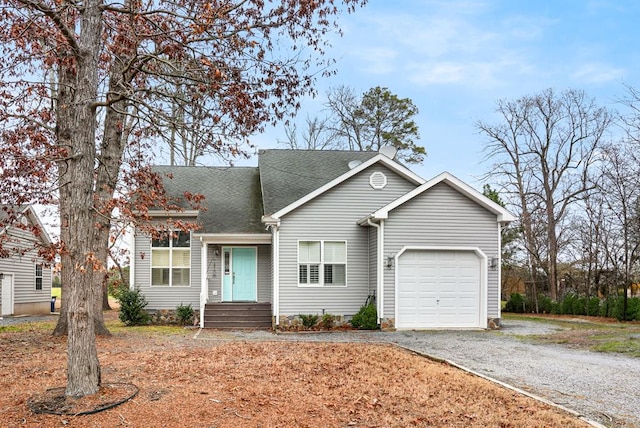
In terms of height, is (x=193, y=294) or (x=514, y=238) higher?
(x=514, y=238)

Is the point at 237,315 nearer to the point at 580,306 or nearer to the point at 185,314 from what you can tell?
the point at 185,314

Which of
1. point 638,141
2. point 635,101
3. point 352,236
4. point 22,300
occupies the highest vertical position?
point 635,101

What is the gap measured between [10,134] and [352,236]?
30.6ft

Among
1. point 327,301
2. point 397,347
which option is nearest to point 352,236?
point 327,301

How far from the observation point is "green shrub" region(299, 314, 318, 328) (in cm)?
1553

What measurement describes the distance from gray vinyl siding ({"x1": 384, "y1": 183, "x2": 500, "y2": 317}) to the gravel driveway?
4.80 ft

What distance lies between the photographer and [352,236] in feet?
53.7

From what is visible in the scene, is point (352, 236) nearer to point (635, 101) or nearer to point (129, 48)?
point (129, 48)

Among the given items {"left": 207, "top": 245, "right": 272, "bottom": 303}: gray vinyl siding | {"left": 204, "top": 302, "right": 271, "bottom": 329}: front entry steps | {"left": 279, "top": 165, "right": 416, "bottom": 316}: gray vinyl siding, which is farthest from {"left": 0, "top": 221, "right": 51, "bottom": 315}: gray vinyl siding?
{"left": 279, "top": 165, "right": 416, "bottom": 316}: gray vinyl siding

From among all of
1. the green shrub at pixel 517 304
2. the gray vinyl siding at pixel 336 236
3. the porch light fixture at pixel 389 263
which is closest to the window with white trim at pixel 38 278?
the gray vinyl siding at pixel 336 236

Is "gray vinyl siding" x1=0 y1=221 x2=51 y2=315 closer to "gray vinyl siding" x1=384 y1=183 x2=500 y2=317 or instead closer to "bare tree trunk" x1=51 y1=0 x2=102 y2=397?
→ "gray vinyl siding" x1=384 y1=183 x2=500 y2=317

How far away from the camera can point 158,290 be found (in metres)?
17.6

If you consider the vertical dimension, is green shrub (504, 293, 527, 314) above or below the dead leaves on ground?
below

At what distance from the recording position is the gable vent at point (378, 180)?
16719mm
